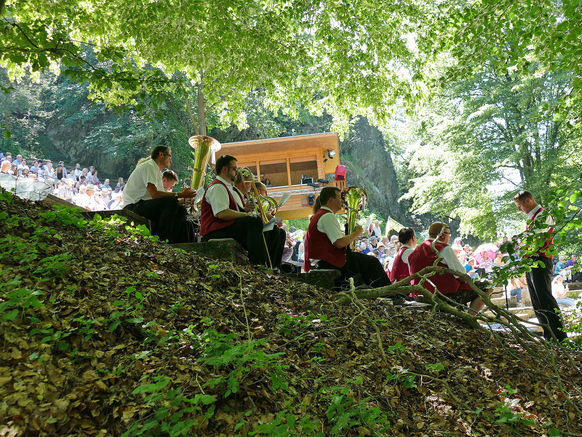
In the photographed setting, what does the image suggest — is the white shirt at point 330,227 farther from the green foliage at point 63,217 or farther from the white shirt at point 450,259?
the green foliage at point 63,217

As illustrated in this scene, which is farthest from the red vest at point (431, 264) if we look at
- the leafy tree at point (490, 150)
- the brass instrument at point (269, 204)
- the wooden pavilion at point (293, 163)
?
the leafy tree at point (490, 150)

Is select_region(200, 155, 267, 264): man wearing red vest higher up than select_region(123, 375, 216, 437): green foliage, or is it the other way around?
select_region(200, 155, 267, 264): man wearing red vest

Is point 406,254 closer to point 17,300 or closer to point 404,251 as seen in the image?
point 404,251

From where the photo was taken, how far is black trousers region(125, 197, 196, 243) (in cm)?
609

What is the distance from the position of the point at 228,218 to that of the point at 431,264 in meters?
2.85

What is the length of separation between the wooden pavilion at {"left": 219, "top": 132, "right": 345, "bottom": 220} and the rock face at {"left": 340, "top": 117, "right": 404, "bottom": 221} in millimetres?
21711

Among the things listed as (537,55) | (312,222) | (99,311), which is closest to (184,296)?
(99,311)

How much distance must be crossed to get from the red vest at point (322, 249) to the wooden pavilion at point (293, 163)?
315 inches

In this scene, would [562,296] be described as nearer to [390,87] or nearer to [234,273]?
[390,87]

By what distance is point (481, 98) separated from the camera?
21.2 metres

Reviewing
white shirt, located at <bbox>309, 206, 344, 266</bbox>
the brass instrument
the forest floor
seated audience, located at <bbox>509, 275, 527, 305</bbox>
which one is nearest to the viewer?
the forest floor

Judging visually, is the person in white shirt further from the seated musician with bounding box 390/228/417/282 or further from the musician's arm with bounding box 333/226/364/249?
the seated musician with bounding box 390/228/417/282

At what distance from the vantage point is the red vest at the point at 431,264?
6.61 meters

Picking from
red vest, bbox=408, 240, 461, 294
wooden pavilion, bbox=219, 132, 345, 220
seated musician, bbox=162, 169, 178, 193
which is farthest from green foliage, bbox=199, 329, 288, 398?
wooden pavilion, bbox=219, 132, 345, 220
